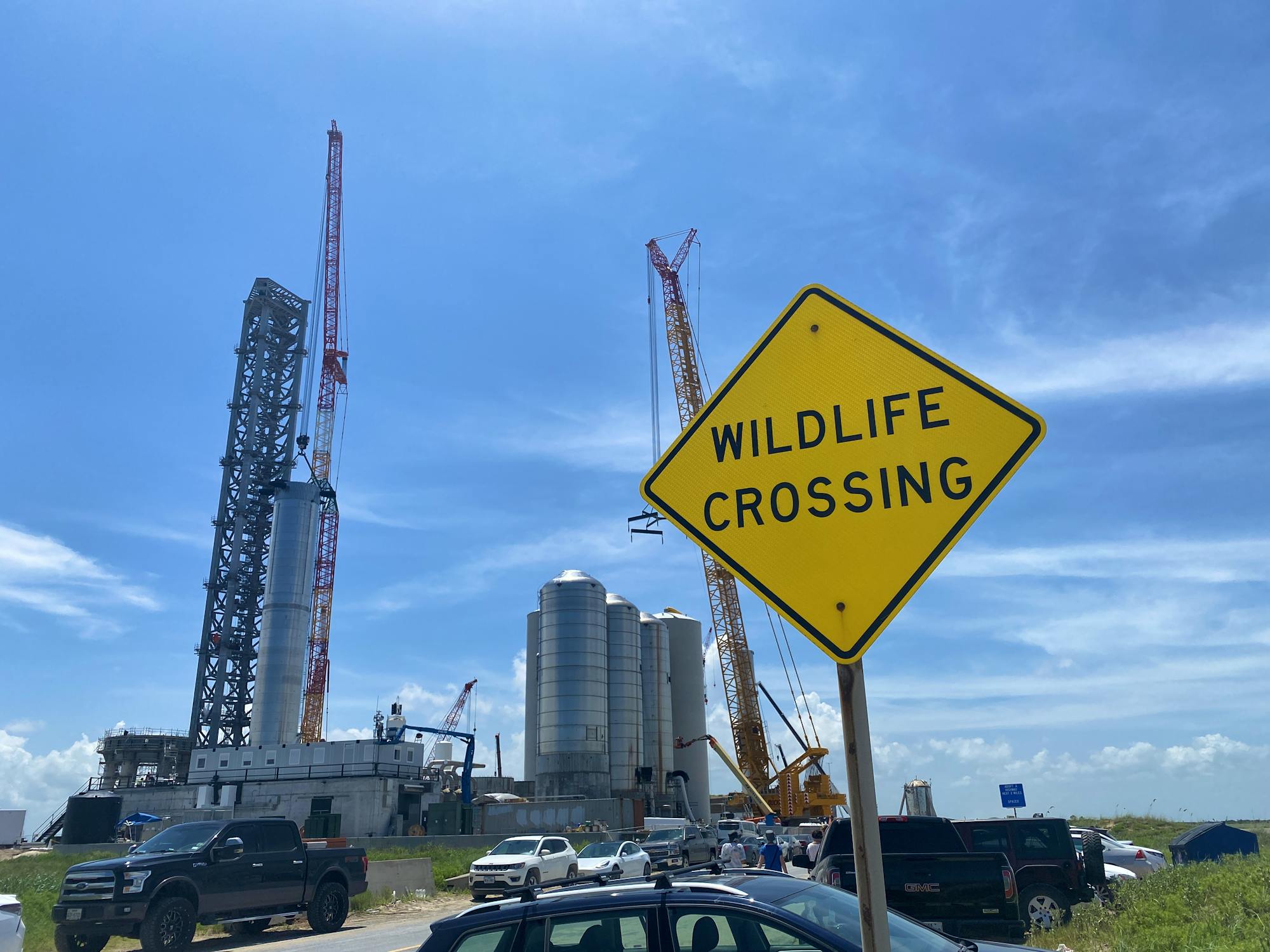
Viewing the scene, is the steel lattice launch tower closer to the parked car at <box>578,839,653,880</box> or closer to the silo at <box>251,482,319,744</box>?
the silo at <box>251,482,319,744</box>

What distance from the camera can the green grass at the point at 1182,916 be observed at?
29.7 ft

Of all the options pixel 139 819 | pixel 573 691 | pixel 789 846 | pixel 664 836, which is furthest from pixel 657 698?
pixel 664 836

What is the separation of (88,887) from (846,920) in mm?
13982

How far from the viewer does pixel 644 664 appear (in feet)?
248

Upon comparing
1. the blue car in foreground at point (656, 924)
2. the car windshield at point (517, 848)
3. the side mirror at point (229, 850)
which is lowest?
the car windshield at point (517, 848)

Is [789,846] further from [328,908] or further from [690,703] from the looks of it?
[690,703]

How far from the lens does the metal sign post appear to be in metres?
2.79

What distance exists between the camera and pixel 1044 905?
49.6 feet

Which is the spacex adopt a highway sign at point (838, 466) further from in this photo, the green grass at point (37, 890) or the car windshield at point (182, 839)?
the car windshield at point (182, 839)

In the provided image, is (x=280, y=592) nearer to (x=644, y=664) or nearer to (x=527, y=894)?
(x=644, y=664)

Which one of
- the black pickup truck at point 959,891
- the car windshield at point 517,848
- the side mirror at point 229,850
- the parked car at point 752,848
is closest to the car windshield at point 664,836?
the parked car at point 752,848

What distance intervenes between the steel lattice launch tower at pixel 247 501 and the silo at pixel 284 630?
190 inches

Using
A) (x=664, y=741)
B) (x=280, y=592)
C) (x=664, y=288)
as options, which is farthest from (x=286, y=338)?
(x=664, y=741)

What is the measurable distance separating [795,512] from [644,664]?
74103mm
